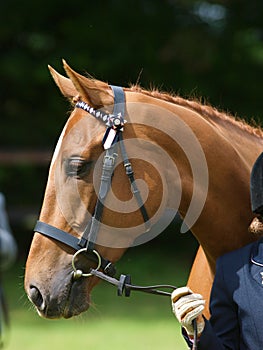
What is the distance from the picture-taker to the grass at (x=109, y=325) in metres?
8.60

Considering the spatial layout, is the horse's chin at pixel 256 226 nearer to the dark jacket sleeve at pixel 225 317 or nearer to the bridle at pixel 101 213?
the dark jacket sleeve at pixel 225 317

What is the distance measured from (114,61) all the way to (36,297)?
442 inches

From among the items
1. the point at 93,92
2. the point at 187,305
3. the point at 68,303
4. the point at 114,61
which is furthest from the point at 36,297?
the point at 114,61

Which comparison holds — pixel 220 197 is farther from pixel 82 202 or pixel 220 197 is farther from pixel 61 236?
pixel 61 236

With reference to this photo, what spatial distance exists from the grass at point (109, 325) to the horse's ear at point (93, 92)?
3.82 metres

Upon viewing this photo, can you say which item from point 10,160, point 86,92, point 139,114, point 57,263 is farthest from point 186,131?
point 10,160

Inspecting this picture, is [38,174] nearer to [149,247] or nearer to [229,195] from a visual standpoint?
[149,247]

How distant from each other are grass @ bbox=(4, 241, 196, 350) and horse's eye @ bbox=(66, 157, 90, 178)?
3.76m

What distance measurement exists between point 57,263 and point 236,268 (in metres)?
0.74

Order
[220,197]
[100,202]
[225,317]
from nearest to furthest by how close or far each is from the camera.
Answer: [225,317] → [100,202] → [220,197]

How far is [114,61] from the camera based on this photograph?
14.0 meters

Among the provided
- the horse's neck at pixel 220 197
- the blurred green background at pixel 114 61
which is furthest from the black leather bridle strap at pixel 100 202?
the blurred green background at pixel 114 61

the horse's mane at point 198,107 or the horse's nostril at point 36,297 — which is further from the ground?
the horse's mane at point 198,107

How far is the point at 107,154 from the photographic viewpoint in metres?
3.14
